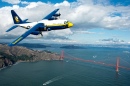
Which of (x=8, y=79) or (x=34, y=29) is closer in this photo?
(x=34, y=29)

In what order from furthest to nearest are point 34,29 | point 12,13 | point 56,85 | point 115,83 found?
point 115,83 → point 56,85 → point 12,13 → point 34,29

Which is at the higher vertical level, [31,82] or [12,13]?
[12,13]

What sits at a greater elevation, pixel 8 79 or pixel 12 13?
pixel 12 13

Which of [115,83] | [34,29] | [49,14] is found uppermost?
[49,14]

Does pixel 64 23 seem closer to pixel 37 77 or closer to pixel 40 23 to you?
pixel 40 23

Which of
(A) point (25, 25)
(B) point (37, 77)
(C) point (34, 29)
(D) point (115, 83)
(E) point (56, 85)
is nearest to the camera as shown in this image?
(C) point (34, 29)

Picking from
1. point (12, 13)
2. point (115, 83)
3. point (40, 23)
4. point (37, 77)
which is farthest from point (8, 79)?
point (40, 23)

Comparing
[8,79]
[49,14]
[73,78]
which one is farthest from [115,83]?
[49,14]

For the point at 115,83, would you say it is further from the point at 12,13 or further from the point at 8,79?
the point at 12,13

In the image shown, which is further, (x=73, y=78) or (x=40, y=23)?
(x=73, y=78)
